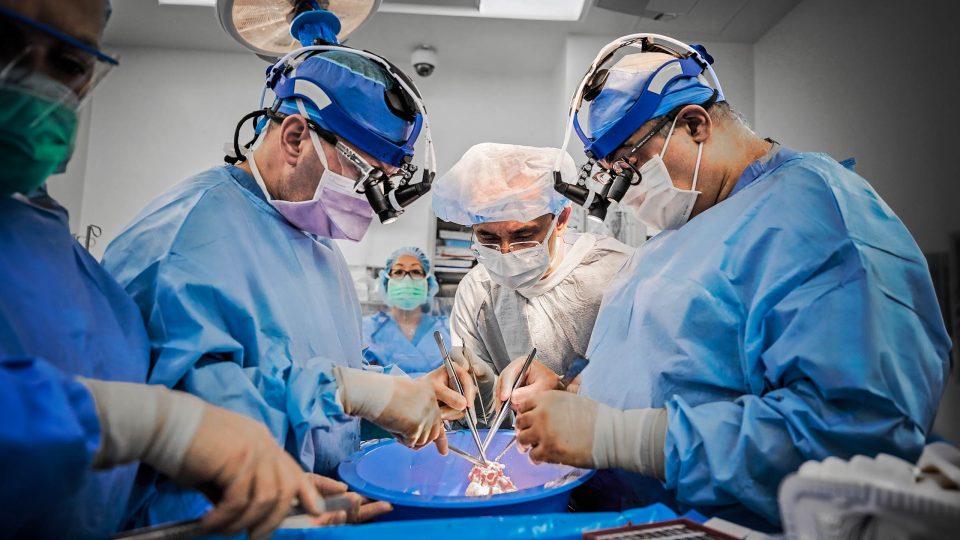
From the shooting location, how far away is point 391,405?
112cm

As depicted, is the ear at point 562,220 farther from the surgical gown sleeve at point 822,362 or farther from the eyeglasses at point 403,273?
the eyeglasses at point 403,273

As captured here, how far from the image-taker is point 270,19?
4.95 feet

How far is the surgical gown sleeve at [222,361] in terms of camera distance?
36.5 inches

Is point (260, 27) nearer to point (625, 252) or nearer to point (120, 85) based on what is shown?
Answer: point (625, 252)

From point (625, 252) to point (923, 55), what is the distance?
114cm

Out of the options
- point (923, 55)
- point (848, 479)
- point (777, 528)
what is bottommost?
point (777, 528)

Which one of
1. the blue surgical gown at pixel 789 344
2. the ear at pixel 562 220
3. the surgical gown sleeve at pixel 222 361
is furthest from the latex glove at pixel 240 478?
the ear at pixel 562 220

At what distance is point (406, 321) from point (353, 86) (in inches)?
128

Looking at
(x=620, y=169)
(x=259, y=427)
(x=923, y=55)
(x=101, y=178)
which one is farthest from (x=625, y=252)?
(x=101, y=178)

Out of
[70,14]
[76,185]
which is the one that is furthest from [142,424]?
[76,185]

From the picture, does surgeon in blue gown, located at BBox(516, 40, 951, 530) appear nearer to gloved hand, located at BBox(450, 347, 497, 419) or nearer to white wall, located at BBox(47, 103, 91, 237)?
gloved hand, located at BBox(450, 347, 497, 419)

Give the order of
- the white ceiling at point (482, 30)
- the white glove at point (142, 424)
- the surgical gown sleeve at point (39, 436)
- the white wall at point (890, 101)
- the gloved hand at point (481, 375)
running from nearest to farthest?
the surgical gown sleeve at point (39, 436) < the white glove at point (142, 424) < the white wall at point (890, 101) < the gloved hand at point (481, 375) < the white ceiling at point (482, 30)

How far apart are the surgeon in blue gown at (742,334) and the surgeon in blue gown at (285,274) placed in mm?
423

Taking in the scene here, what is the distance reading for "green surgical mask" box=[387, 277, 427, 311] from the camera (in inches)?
161
